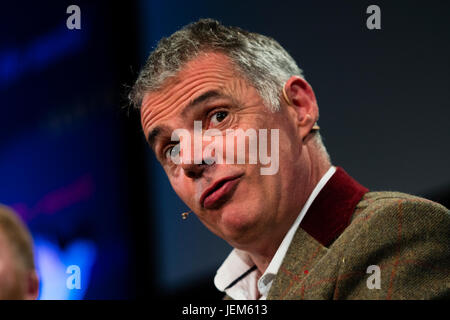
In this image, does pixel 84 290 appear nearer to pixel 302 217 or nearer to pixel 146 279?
pixel 146 279

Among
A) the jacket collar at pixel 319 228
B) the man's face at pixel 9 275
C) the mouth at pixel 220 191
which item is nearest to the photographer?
the man's face at pixel 9 275

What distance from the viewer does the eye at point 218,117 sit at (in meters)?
1.46

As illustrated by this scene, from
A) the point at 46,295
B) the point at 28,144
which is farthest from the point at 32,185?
the point at 46,295

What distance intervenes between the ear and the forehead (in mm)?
154

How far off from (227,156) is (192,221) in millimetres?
1026

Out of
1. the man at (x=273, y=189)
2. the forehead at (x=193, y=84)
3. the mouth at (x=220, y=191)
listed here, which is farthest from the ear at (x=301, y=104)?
the mouth at (x=220, y=191)

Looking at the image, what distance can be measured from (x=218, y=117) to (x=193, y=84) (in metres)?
0.12

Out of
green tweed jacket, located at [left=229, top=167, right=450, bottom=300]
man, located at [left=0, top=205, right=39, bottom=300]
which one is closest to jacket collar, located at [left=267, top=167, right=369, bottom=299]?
green tweed jacket, located at [left=229, top=167, right=450, bottom=300]

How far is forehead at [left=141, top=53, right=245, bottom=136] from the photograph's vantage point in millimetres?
1476

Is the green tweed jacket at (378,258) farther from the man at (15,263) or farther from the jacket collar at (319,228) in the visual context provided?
the man at (15,263)

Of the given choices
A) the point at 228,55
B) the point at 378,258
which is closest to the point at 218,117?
the point at 228,55

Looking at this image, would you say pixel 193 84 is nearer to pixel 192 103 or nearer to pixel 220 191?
pixel 192 103

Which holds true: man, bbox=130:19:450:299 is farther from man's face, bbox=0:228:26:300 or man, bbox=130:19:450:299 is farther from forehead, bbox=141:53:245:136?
man's face, bbox=0:228:26:300

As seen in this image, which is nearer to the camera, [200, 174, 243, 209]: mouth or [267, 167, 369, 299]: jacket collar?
[267, 167, 369, 299]: jacket collar
